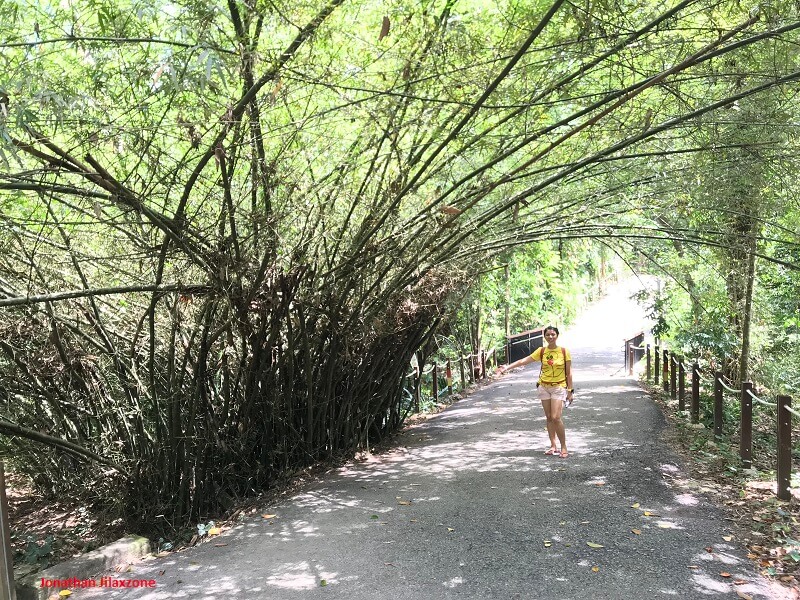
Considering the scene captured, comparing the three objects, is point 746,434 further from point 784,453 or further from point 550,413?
point 550,413

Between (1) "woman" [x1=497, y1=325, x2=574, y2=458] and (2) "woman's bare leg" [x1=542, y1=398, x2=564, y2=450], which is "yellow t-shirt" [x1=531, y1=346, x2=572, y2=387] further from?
(2) "woman's bare leg" [x1=542, y1=398, x2=564, y2=450]

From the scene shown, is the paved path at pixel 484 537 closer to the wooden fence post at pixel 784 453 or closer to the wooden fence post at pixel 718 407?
the wooden fence post at pixel 784 453

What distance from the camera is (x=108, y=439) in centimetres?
509

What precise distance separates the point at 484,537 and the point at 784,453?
2.26 metres

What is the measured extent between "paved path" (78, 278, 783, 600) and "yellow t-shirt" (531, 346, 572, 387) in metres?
0.73

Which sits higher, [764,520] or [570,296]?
[570,296]

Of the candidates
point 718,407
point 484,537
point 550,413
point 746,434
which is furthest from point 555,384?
point 484,537

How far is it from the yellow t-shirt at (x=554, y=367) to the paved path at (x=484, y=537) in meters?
0.73

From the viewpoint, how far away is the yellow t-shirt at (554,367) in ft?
20.9

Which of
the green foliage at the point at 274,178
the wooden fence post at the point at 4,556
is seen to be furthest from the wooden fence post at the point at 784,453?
the wooden fence post at the point at 4,556

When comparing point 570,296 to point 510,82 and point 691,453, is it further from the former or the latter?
point 510,82

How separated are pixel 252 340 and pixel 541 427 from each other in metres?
4.35

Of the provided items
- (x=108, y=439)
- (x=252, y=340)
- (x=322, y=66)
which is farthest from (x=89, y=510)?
(x=322, y=66)

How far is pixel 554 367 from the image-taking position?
20.9 feet
